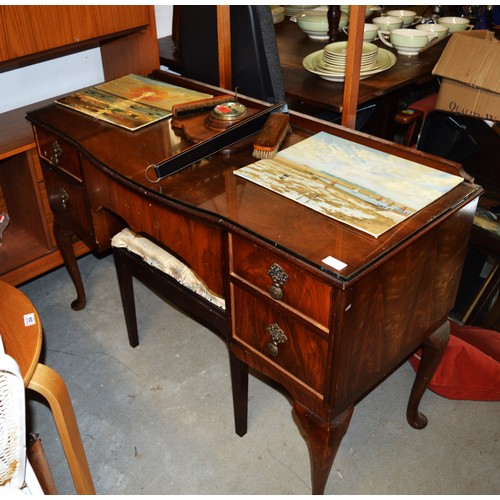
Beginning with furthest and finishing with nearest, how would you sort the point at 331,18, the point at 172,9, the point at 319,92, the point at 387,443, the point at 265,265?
the point at 172,9
the point at 331,18
the point at 319,92
the point at 387,443
the point at 265,265

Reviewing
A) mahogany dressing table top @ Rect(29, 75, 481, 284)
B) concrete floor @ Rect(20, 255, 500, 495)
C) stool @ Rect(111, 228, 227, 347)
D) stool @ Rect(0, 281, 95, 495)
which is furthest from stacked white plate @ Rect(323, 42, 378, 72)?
stool @ Rect(0, 281, 95, 495)

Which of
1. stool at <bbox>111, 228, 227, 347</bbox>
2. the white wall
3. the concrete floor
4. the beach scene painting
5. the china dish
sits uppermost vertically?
the beach scene painting

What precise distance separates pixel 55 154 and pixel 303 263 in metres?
1.09

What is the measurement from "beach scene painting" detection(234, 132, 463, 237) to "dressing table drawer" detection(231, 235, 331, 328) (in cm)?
16

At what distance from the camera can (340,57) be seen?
7.61 ft

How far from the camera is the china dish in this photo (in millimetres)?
2334

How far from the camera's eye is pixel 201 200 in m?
1.52

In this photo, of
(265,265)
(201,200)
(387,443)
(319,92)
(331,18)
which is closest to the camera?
(265,265)

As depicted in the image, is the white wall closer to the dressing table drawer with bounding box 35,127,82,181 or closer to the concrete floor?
the dressing table drawer with bounding box 35,127,82,181

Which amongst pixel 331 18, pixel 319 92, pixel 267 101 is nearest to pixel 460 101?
pixel 319 92

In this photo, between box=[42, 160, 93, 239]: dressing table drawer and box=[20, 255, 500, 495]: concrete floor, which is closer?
box=[20, 255, 500, 495]: concrete floor

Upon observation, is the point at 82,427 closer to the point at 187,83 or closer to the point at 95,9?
the point at 187,83

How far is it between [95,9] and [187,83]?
427 millimetres

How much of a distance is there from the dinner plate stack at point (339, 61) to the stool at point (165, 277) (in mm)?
936
